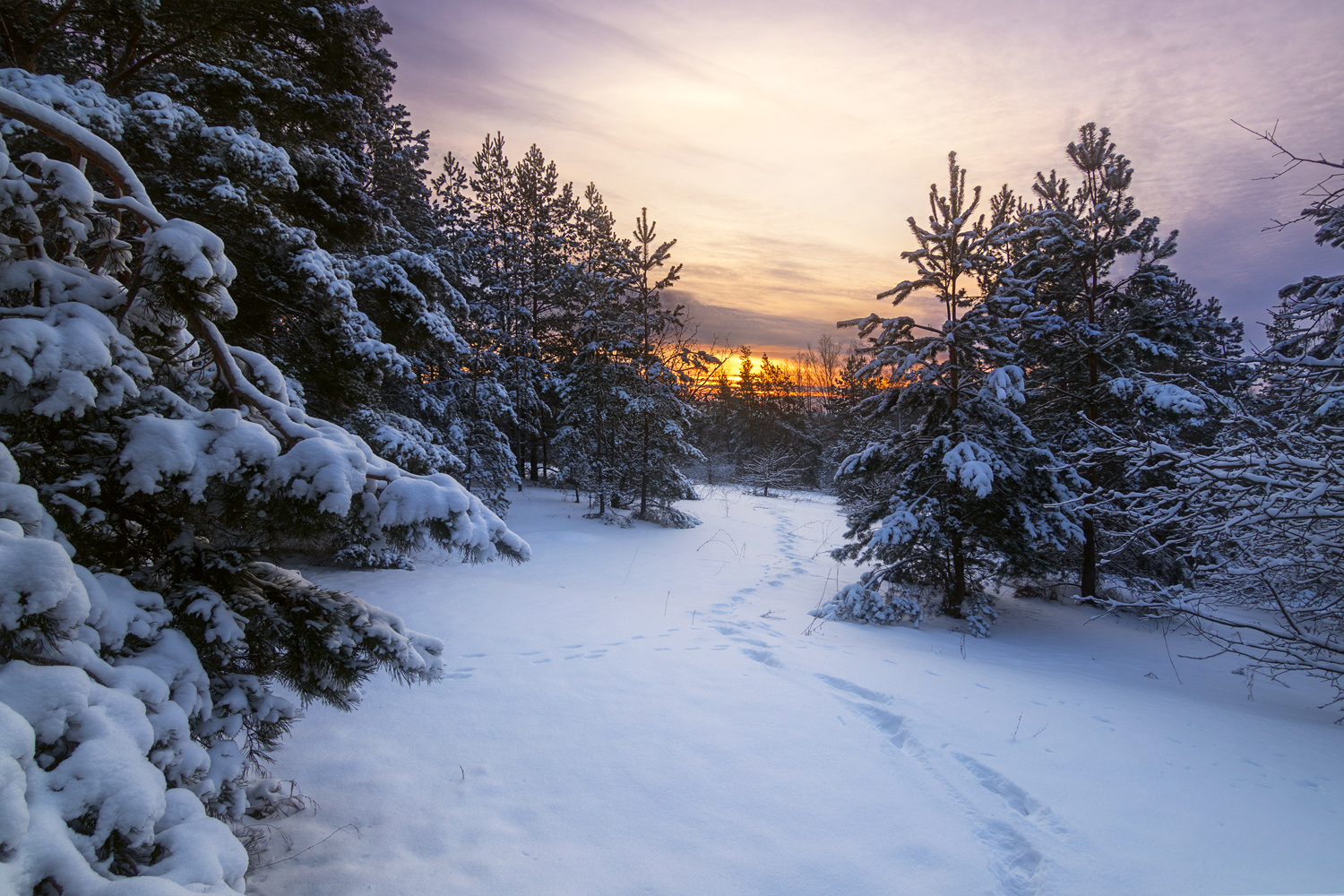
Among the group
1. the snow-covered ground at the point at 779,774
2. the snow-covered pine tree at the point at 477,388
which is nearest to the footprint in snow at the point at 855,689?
the snow-covered ground at the point at 779,774

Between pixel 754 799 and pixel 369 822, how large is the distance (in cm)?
199

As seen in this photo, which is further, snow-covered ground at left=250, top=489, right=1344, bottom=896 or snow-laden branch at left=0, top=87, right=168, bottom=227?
snow-covered ground at left=250, top=489, right=1344, bottom=896

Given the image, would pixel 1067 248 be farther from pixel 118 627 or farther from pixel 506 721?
pixel 118 627

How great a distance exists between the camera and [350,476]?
6.48 ft

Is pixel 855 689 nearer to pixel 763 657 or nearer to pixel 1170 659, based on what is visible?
pixel 763 657

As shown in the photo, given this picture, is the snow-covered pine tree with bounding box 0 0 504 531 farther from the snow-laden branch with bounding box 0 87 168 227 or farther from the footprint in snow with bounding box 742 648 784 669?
the footprint in snow with bounding box 742 648 784 669

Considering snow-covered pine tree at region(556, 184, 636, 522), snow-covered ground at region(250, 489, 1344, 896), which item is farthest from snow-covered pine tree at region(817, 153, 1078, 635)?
snow-covered pine tree at region(556, 184, 636, 522)

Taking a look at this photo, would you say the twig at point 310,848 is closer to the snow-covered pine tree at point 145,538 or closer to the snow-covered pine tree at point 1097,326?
the snow-covered pine tree at point 145,538

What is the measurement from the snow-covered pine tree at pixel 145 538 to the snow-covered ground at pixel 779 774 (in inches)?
34.8

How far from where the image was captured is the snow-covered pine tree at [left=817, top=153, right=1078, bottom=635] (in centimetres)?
768

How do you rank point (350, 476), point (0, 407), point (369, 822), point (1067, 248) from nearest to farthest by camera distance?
point (0, 407) < point (350, 476) < point (369, 822) < point (1067, 248)

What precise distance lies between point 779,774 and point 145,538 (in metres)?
3.39

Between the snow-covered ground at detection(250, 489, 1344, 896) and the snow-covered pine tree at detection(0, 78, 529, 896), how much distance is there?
0.88 m

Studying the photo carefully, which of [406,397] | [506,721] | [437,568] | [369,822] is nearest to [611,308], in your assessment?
[406,397]
